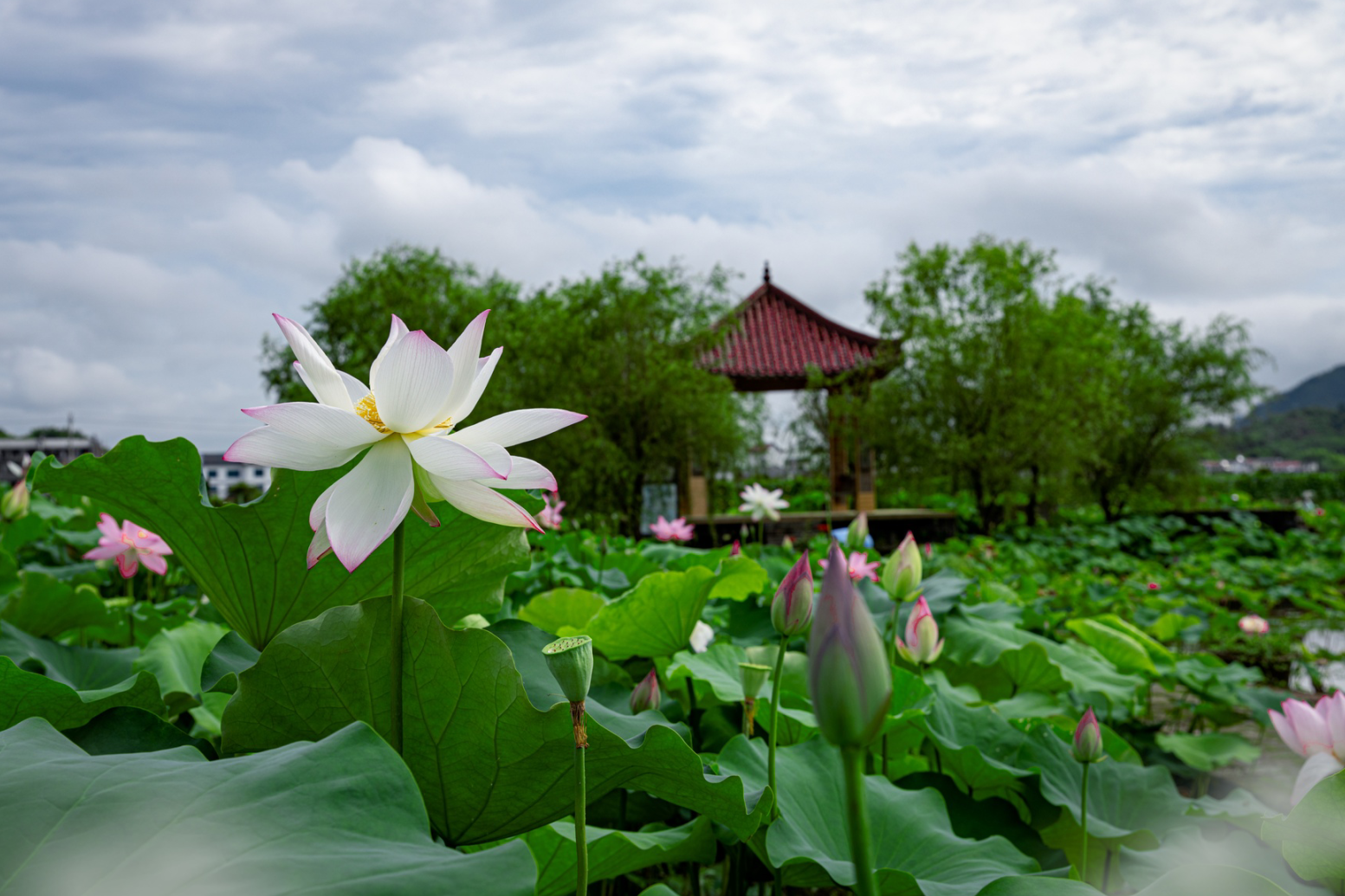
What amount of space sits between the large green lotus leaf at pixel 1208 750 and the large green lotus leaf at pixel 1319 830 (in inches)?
63.2

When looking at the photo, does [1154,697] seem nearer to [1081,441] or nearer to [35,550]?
[35,550]

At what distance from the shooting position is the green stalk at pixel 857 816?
34 centimetres

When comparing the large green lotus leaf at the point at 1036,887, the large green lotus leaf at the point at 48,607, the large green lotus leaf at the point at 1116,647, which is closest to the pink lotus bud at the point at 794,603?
the large green lotus leaf at the point at 1036,887

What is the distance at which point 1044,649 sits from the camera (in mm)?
1483

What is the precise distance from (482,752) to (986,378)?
10.3 m

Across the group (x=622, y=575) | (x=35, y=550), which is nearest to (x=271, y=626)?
(x=622, y=575)

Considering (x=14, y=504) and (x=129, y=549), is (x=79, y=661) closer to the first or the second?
(x=129, y=549)

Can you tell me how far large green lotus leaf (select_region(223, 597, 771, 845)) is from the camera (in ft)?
1.89

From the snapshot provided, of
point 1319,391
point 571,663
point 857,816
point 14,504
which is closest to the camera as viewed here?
point 857,816

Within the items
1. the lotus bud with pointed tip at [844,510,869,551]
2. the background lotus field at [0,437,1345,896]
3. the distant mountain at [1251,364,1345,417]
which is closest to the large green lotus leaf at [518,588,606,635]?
the background lotus field at [0,437,1345,896]

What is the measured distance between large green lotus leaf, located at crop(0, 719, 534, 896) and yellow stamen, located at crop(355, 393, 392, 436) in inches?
8.7

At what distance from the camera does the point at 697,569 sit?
1.10 m

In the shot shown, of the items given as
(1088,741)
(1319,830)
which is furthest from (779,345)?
(1319,830)

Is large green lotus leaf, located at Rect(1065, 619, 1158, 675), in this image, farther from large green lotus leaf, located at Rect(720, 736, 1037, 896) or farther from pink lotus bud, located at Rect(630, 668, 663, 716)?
pink lotus bud, located at Rect(630, 668, 663, 716)
